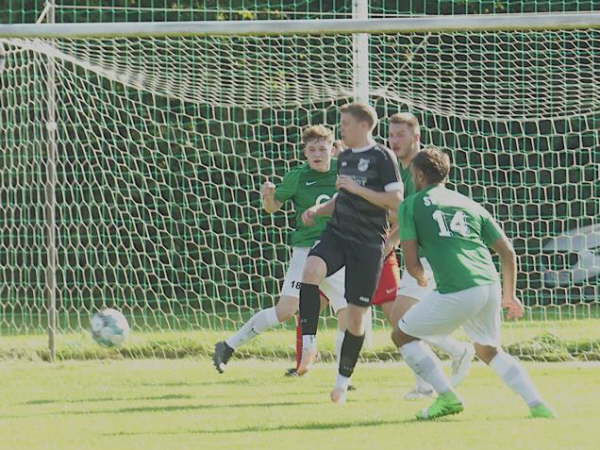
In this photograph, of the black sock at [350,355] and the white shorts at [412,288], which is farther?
the white shorts at [412,288]

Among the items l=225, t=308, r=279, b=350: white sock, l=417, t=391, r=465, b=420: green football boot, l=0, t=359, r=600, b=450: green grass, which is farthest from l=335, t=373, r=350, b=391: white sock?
l=225, t=308, r=279, b=350: white sock

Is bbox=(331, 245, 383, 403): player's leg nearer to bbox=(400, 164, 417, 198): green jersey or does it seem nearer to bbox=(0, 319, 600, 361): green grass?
bbox=(400, 164, 417, 198): green jersey

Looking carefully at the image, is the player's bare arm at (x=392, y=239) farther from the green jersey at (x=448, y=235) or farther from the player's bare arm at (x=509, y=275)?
the player's bare arm at (x=509, y=275)

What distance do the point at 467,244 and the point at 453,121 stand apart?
7.73 meters

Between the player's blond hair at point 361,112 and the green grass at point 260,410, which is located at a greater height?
the player's blond hair at point 361,112

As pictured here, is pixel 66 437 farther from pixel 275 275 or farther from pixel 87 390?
pixel 275 275

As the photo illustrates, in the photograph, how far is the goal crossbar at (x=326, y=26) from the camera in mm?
9133

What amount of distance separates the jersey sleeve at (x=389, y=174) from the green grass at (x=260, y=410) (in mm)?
1294

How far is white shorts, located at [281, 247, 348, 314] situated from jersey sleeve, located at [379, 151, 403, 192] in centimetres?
149

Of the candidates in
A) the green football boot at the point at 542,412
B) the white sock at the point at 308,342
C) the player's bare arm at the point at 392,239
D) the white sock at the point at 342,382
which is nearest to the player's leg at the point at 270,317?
the white sock at the point at 308,342

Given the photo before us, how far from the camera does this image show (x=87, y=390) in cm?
892

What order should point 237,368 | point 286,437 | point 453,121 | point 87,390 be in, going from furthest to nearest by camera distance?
point 453,121 < point 237,368 < point 87,390 < point 286,437

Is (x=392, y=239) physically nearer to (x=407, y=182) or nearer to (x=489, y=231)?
(x=407, y=182)

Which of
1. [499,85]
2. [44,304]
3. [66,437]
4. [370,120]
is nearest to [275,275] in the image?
[44,304]
